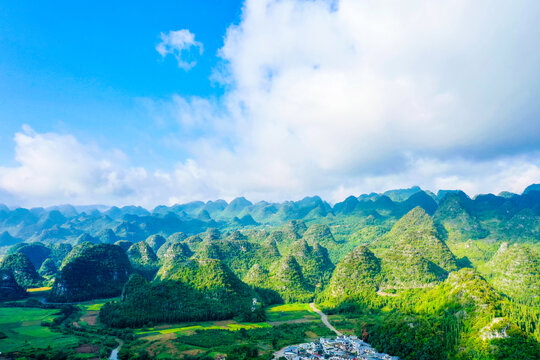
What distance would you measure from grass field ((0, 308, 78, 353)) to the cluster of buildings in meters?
63.7

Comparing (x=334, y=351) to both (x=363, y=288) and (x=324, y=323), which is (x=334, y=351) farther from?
(x=363, y=288)

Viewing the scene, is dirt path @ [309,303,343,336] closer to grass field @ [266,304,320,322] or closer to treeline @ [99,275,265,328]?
grass field @ [266,304,320,322]

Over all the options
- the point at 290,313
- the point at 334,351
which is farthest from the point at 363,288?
the point at 334,351

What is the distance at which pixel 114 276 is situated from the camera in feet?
538

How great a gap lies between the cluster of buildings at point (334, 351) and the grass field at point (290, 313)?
94.8 ft

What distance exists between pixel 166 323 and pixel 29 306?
7681 cm

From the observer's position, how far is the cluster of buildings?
74250 millimetres

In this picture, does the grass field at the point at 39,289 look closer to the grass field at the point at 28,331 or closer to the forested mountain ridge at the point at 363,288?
the forested mountain ridge at the point at 363,288

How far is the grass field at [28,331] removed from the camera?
82125mm

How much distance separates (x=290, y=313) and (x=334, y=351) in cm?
4673

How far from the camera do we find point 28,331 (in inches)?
3777

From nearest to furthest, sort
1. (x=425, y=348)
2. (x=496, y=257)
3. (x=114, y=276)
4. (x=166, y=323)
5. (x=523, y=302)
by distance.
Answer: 1. (x=425, y=348)
2. (x=166, y=323)
3. (x=523, y=302)
4. (x=496, y=257)
5. (x=114, y=276)

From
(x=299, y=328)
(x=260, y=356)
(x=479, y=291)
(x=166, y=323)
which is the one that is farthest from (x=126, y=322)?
(x=479, y=291)

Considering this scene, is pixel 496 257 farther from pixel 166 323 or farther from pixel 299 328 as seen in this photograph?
pixel 166 323
